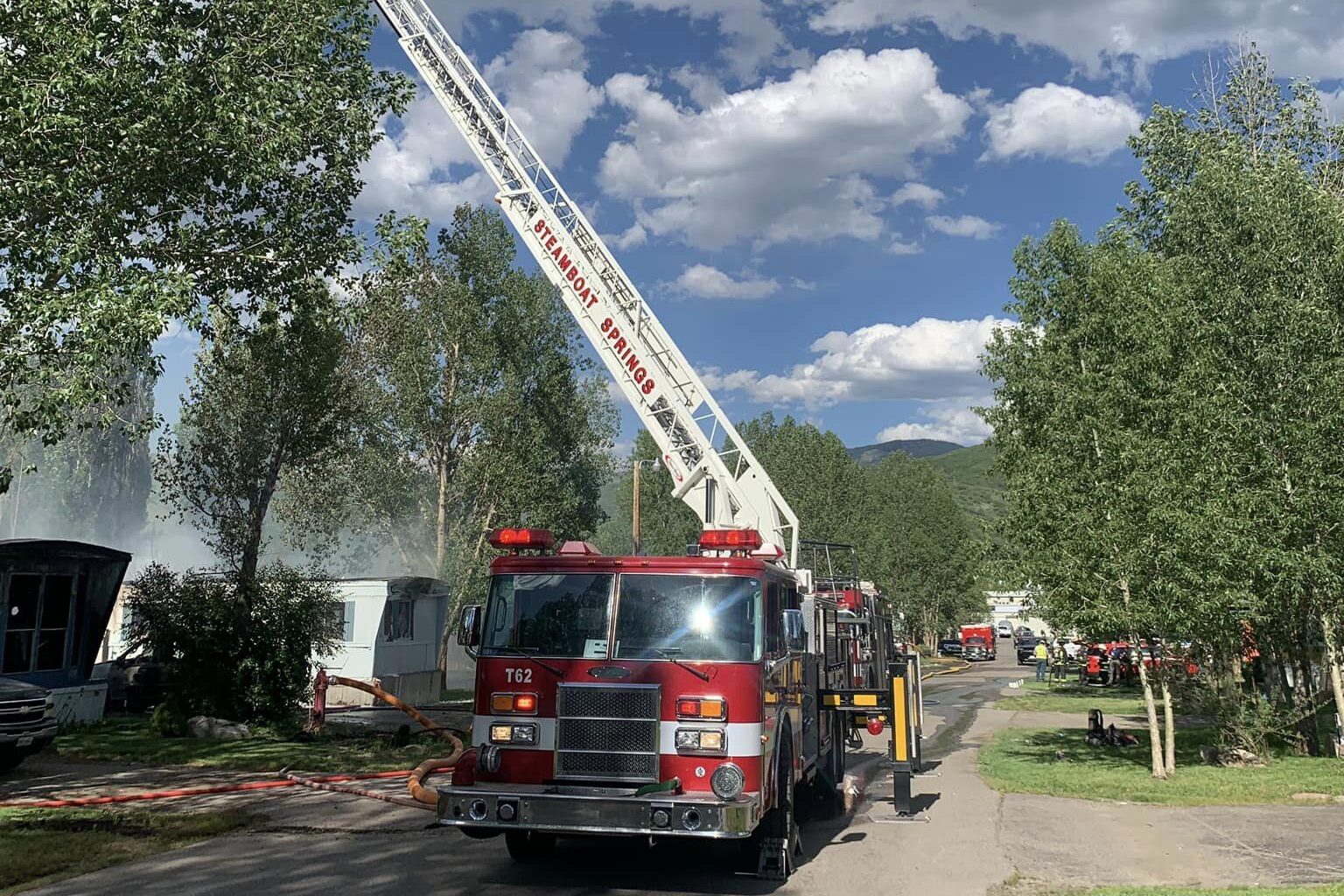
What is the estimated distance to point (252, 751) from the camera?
15875 millimetres

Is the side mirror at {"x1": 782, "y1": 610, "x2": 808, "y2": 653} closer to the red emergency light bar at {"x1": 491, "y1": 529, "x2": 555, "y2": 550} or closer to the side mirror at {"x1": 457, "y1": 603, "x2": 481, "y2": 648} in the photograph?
the red emergency light bar at {"x1": 491, "y1": 529, "x2": 555, "y2": 550}

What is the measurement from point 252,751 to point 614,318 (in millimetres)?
9520

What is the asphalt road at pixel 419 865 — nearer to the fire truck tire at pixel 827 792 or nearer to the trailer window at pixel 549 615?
the fire truck tire at pixel 827 792

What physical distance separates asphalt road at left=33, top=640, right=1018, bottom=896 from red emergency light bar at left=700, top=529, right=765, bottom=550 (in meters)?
2.72

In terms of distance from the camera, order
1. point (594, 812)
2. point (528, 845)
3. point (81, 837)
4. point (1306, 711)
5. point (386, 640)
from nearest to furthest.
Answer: point (594, 812) < point (528, 845) < point (81, 837) < point (1306, 711) < point (386, 640)

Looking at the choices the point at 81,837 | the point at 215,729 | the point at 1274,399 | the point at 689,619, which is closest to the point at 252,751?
the point at 215,729

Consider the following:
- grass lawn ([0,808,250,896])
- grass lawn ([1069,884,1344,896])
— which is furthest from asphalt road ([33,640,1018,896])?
grass lawn ([1069,884,1344,896])

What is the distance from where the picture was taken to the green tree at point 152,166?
11.8 m

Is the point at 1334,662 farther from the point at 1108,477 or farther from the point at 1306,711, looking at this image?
the point at 1108,477

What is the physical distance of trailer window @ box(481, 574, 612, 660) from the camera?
8.23 metres

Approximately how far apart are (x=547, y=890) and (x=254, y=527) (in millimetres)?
16234

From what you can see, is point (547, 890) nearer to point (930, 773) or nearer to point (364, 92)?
point (930, 773)

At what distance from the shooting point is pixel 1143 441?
14.8 metres

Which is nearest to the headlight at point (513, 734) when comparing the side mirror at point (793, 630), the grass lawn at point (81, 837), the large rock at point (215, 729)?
the side mirror at point (793, 630)
